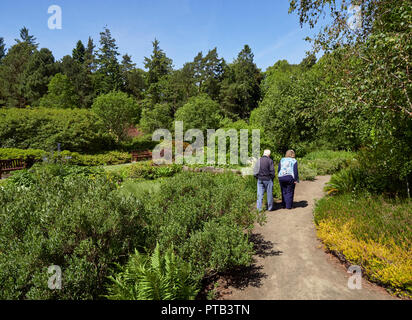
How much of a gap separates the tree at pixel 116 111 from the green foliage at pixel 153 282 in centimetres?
2693

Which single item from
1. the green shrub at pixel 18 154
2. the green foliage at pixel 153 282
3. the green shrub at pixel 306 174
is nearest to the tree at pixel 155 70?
the green shrub at pixel 18 154

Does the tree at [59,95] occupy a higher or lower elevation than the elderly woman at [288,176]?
higher

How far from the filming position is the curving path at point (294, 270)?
3.50 meters

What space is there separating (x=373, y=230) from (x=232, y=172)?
7680 millimetres

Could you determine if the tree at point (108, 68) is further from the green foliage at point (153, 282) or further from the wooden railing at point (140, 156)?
the green foliage at point (153, 282)

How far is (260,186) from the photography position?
23.3ft

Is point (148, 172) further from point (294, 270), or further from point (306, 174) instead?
point (294, 270)

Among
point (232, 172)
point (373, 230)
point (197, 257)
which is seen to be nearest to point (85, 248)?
point (197, 257)

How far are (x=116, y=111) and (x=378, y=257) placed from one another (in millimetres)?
28224

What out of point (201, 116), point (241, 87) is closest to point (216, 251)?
point (201, 116)

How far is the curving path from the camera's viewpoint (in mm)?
3496

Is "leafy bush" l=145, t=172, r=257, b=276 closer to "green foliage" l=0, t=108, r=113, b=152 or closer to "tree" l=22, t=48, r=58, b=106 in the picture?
"green foliage" l=0, t=108, r=113, b=152
